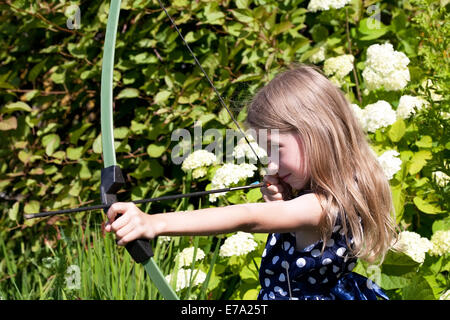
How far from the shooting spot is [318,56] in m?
2.72

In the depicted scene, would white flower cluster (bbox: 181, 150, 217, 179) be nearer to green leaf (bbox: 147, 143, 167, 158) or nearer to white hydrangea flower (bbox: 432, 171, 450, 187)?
green leaf (bbox: 147, 143, 167, 158)

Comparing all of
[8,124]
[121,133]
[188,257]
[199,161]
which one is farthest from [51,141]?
[188,257]

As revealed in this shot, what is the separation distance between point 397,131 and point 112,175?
154 centimetres

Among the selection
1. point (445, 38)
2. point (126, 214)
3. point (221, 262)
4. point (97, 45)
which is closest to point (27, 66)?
point (97, 45)

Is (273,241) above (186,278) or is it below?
above

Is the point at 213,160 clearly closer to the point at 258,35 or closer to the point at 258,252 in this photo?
the point at 258,252

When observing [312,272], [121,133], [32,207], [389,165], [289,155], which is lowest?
[32,207]

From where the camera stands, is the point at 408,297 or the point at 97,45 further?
the point at 97,45

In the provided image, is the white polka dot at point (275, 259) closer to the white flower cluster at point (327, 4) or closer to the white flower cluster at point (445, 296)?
the white flower cluster at point (445, 296)

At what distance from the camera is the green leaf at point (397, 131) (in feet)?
8.00

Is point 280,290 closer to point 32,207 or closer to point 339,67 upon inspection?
point 339,67

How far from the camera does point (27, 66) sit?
3.31 metres

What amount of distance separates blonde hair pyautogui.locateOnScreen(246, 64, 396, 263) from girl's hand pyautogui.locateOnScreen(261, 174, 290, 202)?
17 centimetres
